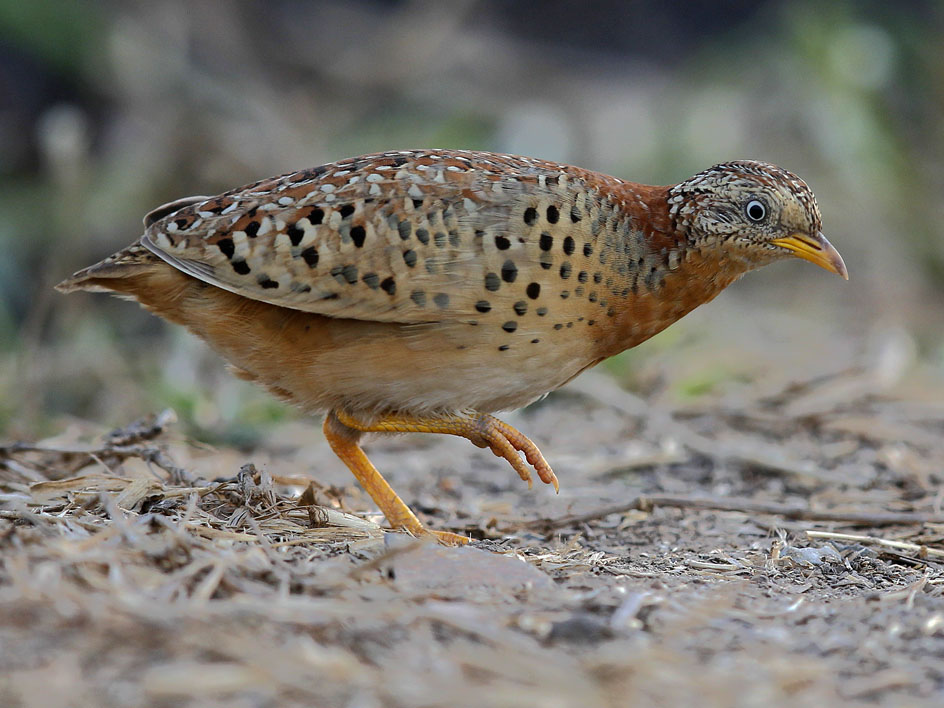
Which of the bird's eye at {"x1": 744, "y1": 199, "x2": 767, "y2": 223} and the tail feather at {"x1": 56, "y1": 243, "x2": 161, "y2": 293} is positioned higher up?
the bird's eye at {"x1": 744, "y1": 199, "x2": 767, "y2": 223}

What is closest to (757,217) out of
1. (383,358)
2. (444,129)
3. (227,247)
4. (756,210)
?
(756,210)

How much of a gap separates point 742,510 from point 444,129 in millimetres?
6721

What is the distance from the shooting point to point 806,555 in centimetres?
412

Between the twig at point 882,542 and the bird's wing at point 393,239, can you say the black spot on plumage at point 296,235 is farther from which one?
the twig at point 882,542

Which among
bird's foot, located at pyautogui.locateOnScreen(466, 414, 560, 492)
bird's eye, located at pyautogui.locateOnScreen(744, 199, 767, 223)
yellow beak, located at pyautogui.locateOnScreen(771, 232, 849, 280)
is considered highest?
bird's eye, located at pyautogui.locateOnScreen(744, 199, 767, 223)

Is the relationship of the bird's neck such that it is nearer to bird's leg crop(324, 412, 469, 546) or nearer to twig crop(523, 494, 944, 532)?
twig crop(523, 494, 944, 532)

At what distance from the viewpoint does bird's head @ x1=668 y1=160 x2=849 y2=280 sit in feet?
14.3

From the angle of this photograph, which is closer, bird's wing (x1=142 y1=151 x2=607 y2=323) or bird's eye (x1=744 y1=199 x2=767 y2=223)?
bird's wing (x1=142 y1=151 x2=607 y2=323)

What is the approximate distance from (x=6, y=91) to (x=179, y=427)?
21.9 ft

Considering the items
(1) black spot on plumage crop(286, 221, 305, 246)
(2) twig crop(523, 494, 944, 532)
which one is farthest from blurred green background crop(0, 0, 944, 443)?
(1) black spot on plumage crop(286, 221, 305, 246)

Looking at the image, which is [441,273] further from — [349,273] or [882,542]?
[882,542]

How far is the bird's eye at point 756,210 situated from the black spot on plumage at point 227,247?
1993 millimetres

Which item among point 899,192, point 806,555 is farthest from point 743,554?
point 899,192

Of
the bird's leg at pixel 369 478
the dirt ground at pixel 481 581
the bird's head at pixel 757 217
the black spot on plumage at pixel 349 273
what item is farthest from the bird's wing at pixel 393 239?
the dirt ground at pixel 481 581
